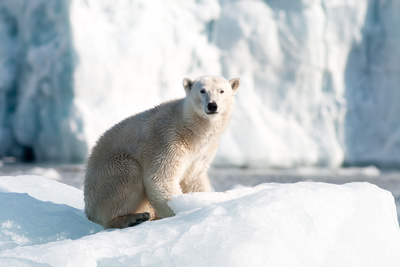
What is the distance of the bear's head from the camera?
9.52ft

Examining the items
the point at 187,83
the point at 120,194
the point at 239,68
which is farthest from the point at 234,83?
the point at 239,68

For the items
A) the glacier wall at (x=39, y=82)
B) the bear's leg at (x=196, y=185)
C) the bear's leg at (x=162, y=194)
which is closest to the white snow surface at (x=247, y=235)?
the bear's leg at (x=162, y=194)

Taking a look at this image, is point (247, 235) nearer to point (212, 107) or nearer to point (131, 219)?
point (131, 219)

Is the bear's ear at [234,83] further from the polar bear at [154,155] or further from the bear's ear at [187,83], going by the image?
the bear's ear at [187,83]

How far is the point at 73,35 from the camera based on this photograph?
35.8ft

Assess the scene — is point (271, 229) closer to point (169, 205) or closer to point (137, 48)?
point (169, 205)

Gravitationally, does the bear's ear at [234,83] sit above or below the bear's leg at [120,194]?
above

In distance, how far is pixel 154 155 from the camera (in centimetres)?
291

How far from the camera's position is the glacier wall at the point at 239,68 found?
1097cm

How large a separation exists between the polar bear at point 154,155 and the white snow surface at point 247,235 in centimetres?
23

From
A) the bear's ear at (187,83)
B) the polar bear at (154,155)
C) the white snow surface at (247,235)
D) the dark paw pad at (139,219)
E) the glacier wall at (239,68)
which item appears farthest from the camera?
the glacier wall at (239,68)

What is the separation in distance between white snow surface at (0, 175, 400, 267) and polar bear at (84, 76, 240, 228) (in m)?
0.23

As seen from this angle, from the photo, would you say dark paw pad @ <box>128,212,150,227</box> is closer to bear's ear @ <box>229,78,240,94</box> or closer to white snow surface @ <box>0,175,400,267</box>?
white snow surface @ <box>0,175,400,267</box>

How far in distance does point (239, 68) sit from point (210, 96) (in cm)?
900
